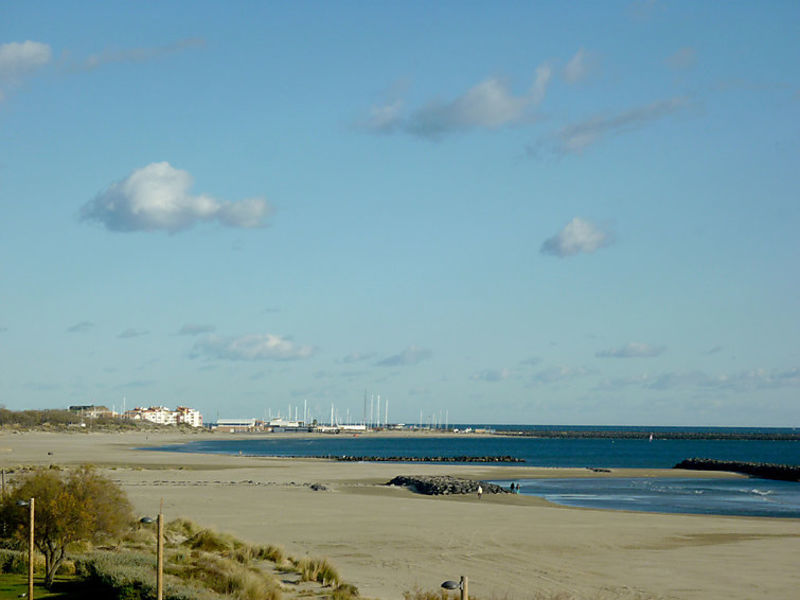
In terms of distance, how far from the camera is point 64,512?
83.8 ft

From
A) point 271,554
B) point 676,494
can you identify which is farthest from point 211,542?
point 676,494

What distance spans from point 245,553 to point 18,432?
534 feet

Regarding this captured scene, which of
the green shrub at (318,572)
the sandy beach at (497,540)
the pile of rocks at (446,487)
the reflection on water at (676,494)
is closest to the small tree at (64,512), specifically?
the green shrub at (318,572)

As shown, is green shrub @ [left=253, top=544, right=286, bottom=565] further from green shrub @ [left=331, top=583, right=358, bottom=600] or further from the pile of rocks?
the pile of rocks

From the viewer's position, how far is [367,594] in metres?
25.1

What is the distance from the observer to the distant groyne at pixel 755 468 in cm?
9194

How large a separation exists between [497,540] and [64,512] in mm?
18232

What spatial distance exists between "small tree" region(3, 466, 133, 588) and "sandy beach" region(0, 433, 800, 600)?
7746 mm

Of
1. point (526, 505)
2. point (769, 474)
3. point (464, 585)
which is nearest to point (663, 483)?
point (769, 474)

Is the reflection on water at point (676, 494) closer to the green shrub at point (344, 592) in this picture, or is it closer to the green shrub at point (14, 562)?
the green shrub at point (344, 592)

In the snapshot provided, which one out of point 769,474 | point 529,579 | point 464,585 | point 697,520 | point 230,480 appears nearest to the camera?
point 464,585

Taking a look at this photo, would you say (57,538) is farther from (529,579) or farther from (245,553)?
(529,579)

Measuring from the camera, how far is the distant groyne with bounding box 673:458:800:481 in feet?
302

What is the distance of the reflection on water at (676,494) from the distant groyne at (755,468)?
17.1 ft
